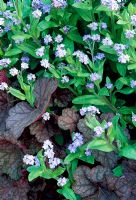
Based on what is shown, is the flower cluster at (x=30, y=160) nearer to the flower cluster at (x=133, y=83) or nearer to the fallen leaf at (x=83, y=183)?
the fallen leaf at (x=83, y=183)

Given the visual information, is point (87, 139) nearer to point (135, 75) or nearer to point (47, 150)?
point (47, 150)

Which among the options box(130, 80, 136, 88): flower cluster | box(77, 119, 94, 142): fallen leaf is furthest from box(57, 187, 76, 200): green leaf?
box(130, 80, 136, 88): flower cluster

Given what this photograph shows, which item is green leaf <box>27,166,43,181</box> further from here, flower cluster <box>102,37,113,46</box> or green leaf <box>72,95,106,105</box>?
flower cluster <box>102,37,113,46</box>

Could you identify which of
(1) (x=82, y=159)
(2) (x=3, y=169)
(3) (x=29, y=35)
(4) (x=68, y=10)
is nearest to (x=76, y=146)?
(1) (x=82, y=159)

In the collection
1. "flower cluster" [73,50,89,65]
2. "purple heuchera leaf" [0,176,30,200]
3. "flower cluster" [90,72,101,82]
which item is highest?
"flower cluster" [73,50,89,65]

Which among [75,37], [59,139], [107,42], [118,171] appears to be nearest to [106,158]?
[118,171]

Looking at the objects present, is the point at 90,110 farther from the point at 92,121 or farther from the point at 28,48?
the point at 28,48
